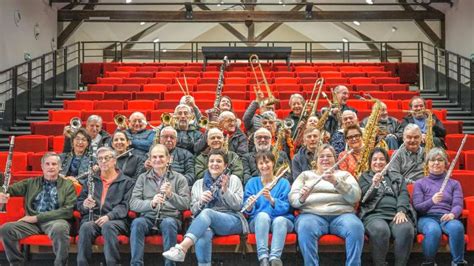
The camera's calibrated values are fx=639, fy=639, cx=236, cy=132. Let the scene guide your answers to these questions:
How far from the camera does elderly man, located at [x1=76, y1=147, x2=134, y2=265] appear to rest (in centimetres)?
389

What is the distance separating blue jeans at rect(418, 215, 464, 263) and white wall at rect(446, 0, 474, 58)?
7555 mm

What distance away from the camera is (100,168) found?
427cm

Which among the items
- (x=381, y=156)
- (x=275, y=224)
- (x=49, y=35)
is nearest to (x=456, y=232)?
(x=381, y=156)

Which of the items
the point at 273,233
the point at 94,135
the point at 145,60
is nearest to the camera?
the point at 273,233

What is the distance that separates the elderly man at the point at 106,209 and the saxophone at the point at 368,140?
157 cm

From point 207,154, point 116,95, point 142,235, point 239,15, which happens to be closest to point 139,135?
point 207,154

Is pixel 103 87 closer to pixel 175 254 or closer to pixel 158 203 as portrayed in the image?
pixel 158 203

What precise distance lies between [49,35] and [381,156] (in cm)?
893

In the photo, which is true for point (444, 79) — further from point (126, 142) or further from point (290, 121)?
point (126, 142)

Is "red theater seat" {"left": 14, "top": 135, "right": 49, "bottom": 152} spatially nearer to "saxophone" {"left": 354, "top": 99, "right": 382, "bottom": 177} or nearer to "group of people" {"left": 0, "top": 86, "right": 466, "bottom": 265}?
"group of people" {"left": 0, "top": 86, "right": 466, "bottom": 265}

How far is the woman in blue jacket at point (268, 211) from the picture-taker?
3787 millimetres

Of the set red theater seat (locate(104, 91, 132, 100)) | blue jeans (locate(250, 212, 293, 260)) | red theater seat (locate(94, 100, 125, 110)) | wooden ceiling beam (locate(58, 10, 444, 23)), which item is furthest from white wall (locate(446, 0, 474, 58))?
blue jeans (locate(250, 212, 293, 260))

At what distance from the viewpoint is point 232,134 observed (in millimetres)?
5160

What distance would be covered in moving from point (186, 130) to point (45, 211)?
1.52 metres
